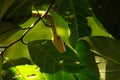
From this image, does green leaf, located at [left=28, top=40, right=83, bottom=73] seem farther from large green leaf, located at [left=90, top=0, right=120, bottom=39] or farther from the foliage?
large green leaf, located at [left=90, top=0, right=120, bottom=39]

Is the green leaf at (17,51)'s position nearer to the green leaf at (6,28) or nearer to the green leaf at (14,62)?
the green leaf at (14,62)

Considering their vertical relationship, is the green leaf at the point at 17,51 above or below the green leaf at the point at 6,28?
below

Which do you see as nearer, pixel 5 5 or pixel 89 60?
pixel 5 5

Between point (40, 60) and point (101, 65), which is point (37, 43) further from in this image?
point (101, 65)

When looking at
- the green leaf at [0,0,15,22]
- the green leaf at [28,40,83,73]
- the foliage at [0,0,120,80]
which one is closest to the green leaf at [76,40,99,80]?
the foliage at [0,0,120,80]

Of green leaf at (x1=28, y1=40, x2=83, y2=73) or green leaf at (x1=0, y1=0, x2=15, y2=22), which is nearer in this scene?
green leaf at (x1=0, y1=0, x2=15, y2=22)

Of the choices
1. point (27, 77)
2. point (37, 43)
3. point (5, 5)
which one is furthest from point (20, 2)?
point (27, 77)

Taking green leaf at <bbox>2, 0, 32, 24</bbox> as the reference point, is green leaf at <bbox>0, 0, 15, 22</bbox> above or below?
above

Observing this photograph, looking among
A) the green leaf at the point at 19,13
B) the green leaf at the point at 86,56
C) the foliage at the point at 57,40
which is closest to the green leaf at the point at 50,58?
the foliage at the point at 57,40

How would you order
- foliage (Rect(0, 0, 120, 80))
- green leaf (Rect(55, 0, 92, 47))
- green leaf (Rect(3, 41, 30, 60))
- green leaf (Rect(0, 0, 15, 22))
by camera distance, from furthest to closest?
green leaf (Rect(3, 41, 30, 60)) < green leaf (Rect(55, 0, 92, 47)) < foliage (Rect(0, 0, 120, 80)) < green leaf (Rect(0, 0, 15, 22))
